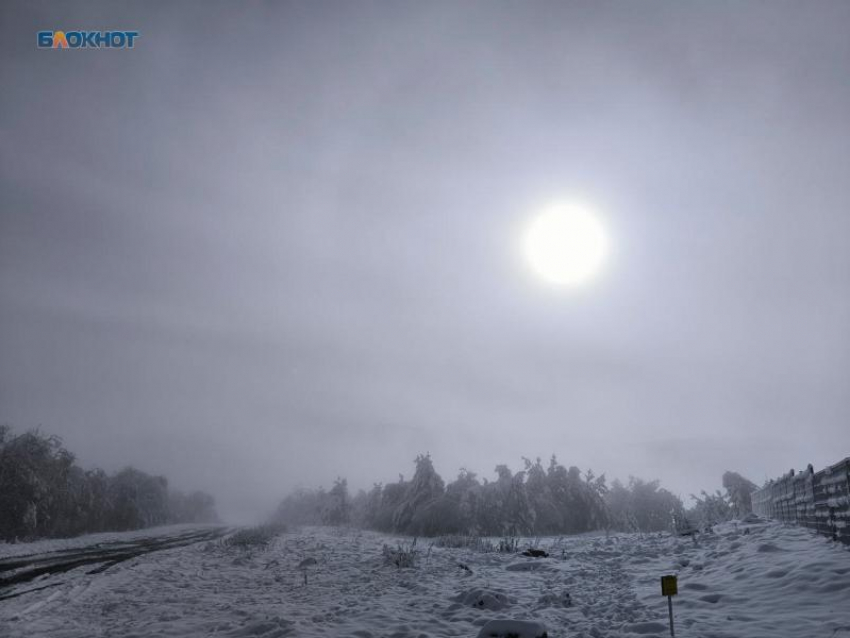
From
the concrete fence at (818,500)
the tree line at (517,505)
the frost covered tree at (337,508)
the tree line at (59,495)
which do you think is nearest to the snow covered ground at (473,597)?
the concrete fence at (818,500)

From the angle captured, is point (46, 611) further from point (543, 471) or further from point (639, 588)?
point (543, 471)

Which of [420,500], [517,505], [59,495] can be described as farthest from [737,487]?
[59,495]

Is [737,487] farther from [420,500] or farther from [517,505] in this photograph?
[420,500]

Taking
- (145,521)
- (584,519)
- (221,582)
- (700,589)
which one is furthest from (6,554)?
(584,519)

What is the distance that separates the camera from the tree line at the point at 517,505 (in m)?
44.6

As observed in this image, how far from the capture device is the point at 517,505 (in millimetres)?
45031

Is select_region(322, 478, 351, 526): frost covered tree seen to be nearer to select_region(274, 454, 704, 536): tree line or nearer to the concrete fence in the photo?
select_region(274, 454, 704, 536): tree line

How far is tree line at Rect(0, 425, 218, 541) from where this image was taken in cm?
3275

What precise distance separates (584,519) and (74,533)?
4574 centimetres

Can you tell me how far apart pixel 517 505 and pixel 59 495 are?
1522 inches

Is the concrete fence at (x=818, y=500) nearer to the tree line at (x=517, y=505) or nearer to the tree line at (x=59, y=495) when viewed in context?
the tree line at (x=517, y=505)

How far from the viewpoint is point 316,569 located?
1825 centimetres

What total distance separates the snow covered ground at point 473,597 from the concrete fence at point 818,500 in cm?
53

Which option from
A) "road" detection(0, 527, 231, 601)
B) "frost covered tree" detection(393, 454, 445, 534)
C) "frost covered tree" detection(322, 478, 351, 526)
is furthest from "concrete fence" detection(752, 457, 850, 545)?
"frost covered tree" detection(322, 478, 351, 526)
